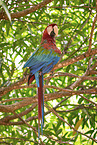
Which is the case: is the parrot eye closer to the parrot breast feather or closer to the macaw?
the macaw

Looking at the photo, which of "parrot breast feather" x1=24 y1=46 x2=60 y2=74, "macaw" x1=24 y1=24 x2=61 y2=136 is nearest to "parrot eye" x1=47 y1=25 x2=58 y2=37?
"macaw" x1=24 y1=24 x2=61 y2=136

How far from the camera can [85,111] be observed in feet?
7.88

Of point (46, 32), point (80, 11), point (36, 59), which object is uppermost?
point (80, 11)

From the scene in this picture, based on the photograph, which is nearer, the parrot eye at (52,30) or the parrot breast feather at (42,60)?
the parrot breast feather at (42,60)

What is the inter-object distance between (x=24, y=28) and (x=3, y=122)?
42.5 inches

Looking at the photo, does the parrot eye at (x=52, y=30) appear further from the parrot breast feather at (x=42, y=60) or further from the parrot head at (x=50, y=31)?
the parrot breast feather at (x=42, y=60)

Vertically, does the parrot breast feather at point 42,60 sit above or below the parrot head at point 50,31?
below

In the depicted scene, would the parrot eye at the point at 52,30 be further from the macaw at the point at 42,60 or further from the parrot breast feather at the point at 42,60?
the parrot breast feather at the point at 42,60

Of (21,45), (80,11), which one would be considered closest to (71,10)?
(80,11)

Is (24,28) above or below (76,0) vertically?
below

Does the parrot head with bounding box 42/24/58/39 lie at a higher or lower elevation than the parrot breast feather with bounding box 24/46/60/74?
higher

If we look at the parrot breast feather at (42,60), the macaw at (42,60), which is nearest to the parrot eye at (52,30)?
the macaw at (42,60)

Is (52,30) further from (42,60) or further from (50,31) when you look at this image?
(42,60)

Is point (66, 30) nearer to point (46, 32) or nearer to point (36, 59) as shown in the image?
point (46, 32)
